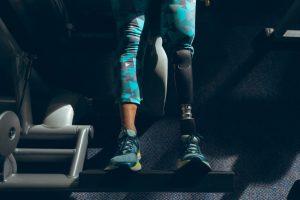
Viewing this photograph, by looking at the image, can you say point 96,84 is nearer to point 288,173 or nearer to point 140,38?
point 140,38

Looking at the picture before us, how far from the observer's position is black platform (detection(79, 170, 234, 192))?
95 cm

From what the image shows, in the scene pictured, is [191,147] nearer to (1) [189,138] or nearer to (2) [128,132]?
(1) [189,138]

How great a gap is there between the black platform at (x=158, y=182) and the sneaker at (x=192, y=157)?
0.04m

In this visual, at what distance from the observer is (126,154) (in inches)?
36.2

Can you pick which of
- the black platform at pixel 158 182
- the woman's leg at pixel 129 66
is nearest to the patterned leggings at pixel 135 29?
the woman's leg at pixel 129 66

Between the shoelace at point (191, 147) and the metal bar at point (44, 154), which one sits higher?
the shoelace at point (191, 147)

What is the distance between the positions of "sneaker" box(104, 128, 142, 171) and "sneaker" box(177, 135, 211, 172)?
0.14 m

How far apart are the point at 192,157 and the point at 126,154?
193mm

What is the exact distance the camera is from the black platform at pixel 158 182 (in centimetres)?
95

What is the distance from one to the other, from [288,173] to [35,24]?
106 centimetres

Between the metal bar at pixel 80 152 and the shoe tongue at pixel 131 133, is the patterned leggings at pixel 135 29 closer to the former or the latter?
the shoe tongue at pixel 131 133

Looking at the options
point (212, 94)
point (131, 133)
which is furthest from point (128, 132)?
point (212, 94)

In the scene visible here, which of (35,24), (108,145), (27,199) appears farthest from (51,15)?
(27,199)

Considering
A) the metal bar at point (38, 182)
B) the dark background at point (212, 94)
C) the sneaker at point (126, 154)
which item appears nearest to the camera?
the sneaker at point (126, 154)
